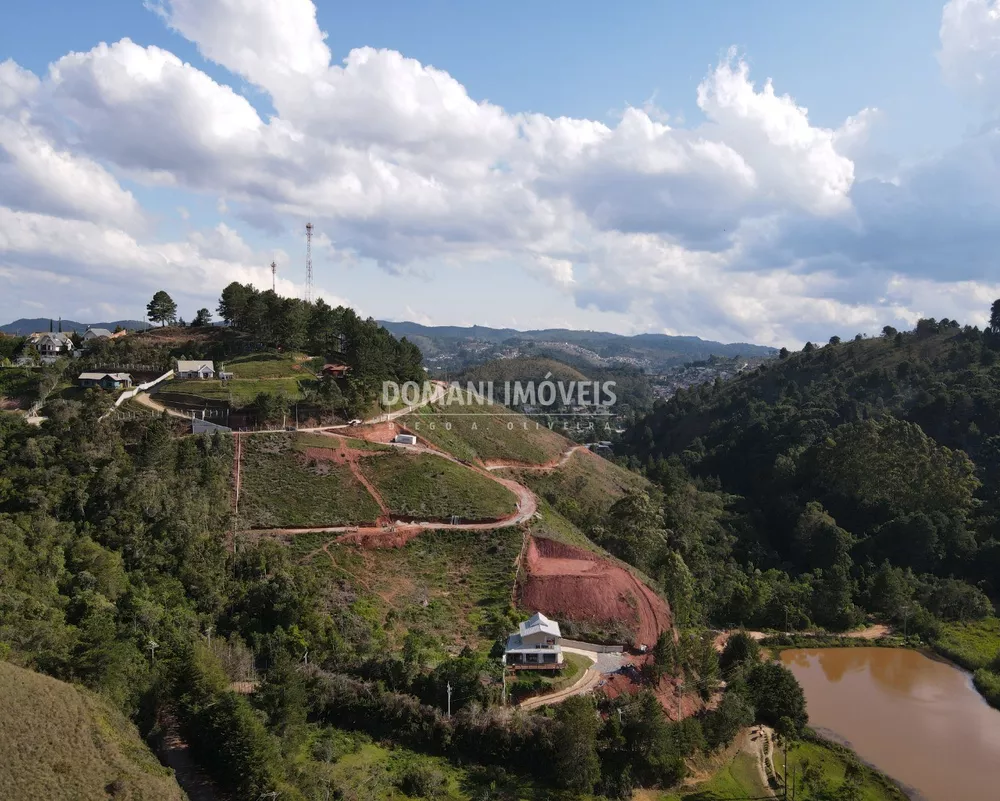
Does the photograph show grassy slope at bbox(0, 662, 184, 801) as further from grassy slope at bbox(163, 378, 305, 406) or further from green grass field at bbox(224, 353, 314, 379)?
green grass field at bbox(224, 353, 314, 379)

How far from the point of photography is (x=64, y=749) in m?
20.8

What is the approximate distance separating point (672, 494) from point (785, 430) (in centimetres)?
3160

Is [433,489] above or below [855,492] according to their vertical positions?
above

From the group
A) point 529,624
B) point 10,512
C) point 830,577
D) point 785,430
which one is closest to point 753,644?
point 529,624

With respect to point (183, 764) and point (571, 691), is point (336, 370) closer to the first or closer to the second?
point (571, 691)

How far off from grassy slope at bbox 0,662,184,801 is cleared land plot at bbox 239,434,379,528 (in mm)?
17444

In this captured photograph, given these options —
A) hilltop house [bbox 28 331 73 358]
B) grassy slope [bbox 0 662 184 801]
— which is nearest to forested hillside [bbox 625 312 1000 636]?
grassy slope [bbox 0 662 184 801]

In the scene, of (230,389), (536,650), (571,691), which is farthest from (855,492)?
(230,389)

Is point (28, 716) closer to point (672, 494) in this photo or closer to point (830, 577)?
point (830, 577)

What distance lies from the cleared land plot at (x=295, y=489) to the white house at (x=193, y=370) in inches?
502

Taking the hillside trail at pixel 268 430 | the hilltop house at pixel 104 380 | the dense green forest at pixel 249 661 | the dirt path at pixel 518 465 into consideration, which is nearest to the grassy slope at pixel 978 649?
the dense green forest at pixel 249 661

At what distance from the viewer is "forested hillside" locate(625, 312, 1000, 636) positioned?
54.5m

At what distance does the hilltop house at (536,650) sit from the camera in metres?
31.7

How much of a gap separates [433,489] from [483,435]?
20181mm
